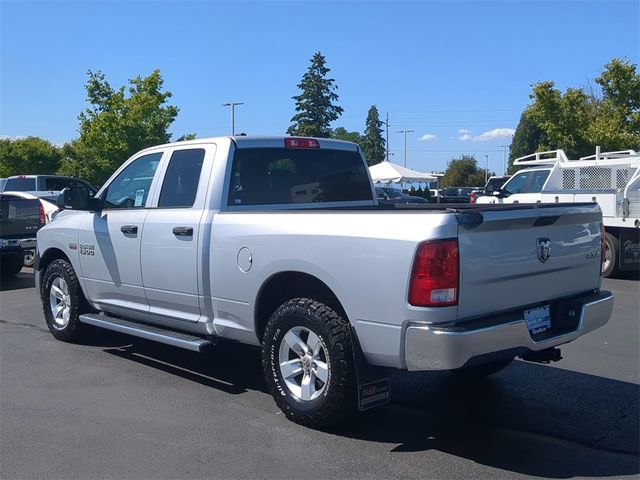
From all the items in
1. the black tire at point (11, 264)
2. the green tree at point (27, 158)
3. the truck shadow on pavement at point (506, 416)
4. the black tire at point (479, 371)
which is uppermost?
the green tree at point (27, 158)

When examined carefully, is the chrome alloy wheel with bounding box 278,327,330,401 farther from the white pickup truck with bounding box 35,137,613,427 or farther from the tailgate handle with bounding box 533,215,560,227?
the tailgate handle with bounding box 533,215,560,227

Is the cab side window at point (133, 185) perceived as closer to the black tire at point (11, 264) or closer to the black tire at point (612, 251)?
the black tire at point (11, 264)

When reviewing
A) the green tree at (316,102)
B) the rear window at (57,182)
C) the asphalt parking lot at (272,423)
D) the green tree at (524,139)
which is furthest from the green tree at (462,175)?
the asphalt parking lot at (272,423)

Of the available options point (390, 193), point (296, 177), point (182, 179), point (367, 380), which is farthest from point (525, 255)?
point (390, 193)

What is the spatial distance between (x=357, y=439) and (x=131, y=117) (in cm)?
2926

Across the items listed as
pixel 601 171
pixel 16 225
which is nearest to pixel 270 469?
pixel 16 225

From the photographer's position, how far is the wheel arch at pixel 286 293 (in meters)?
4.89

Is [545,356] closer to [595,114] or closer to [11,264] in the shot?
[11,264]

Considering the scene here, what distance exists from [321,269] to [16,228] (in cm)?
1014

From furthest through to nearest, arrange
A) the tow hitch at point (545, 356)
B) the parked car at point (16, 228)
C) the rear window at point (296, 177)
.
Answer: the parked car at point (16, 228), the rear window at point (296, 177), the tow hitch at point (545, 356)

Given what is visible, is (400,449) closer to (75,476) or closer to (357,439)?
(357,439)

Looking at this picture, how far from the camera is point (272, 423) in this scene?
5.11 m

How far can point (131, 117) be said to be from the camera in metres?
31.7

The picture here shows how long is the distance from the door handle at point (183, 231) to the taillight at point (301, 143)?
121 centimetres
